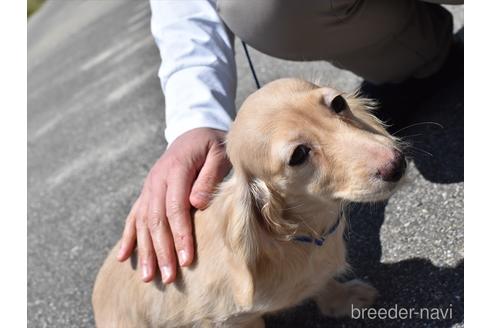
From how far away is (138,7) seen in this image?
6.37m

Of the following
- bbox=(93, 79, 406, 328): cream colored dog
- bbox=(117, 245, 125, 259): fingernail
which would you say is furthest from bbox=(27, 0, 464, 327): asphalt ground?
bbox=(117, 245, 125, 259): fingernail

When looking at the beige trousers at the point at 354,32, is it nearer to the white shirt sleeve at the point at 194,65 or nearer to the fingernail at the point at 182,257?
the white shirt sleeve at the point at 194,65

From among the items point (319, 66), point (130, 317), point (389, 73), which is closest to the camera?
point (130, 317)

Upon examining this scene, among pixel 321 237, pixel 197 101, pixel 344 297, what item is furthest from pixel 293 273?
pixel 197 101

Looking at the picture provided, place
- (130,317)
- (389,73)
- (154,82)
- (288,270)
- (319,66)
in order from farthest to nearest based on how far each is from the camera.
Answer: (154,82)
(319,66)
(389,73)
(130,317)
(288,270)

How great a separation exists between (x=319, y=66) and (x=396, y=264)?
5.27 feet

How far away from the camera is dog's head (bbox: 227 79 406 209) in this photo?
1.39m

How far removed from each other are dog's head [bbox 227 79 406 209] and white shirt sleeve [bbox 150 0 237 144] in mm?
449

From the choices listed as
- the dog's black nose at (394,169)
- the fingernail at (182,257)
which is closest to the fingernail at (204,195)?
the fingernail at (182,257)

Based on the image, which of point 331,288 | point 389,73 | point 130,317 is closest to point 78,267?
point 130,317

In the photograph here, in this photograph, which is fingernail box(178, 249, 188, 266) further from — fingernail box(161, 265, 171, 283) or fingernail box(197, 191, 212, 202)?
fingernail box(197, 191, 212, 202)

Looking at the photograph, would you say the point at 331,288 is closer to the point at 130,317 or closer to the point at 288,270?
the point at 288,270

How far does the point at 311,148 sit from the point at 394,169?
0.21 m

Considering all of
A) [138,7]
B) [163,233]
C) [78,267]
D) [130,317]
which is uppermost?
[163,233]
